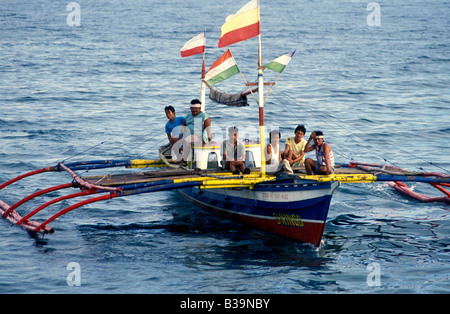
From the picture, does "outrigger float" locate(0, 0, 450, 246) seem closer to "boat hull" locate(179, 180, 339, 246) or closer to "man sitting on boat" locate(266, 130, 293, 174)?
"boat hull" locate(179, 180, 339, 246)

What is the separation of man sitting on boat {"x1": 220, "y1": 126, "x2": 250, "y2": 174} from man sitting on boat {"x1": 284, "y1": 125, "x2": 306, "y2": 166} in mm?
1313

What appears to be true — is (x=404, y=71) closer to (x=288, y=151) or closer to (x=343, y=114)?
(x=343, y=114)

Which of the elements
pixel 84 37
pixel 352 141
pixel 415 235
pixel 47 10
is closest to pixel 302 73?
pixel 352 141

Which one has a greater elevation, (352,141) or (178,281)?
(352,141)

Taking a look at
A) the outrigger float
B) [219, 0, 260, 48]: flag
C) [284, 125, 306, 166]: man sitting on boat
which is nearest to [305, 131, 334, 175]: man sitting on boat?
the outrigger float

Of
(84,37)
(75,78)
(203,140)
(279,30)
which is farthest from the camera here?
(279,30)

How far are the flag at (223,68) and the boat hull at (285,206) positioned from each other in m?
3.33

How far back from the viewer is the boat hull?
1468cm

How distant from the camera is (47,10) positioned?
7800 cm

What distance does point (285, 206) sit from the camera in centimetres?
1534

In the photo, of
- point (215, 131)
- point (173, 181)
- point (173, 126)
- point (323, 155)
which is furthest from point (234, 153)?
point (215, 131)

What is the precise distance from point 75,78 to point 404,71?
2511 cm

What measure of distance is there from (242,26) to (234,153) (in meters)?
3.55

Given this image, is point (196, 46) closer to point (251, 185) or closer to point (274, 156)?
point (274, 156)
